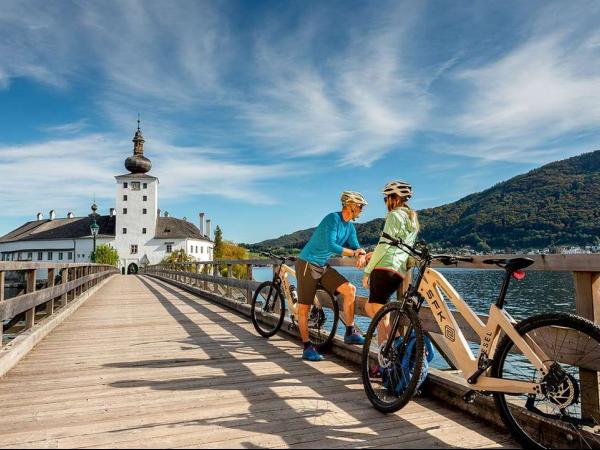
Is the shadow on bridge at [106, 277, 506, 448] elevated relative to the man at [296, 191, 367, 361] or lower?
lower

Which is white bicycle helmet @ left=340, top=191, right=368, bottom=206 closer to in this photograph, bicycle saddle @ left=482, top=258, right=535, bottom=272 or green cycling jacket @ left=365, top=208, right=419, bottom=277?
green cycling jacket @ left=365, top=208, right=419, bottom=277

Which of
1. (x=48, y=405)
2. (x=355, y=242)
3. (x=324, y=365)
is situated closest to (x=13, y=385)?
(x=48, y=405)

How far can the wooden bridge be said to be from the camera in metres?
3.06

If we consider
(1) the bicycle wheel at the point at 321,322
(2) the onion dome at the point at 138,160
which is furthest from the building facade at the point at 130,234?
Result: (1) the bicycle wheel at the point at 321,322

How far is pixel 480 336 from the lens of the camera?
312 cm

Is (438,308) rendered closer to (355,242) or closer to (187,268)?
(355,242)

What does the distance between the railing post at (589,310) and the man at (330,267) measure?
2.27 m

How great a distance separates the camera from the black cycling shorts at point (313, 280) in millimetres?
5482

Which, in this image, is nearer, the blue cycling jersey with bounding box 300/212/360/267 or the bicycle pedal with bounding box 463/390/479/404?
the bicycle pedal with bounding box 463/390/479/404

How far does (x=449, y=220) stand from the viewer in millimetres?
84125

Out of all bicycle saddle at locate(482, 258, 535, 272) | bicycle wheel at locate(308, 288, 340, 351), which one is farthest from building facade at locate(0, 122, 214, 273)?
bicycle saddle at locate(482, 258, 535, 272)

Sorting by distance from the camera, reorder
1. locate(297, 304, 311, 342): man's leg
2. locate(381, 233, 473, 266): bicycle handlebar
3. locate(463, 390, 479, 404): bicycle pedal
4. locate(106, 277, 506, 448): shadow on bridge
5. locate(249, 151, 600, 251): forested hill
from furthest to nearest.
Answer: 1. locate(249, 151, 600, 251): forested hill
2. locate(297, 304, 311, 342): man's leg
3. locate(381, 233, 473, 266): bicycle handlebar
4. locate(463, 390, 479, 404): bicycle pedal
5. locate(106, 277, 506, 448): shadow on bridge

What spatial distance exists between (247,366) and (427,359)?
2.19 meters

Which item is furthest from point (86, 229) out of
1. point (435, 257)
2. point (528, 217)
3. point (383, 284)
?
point (435, 257)
